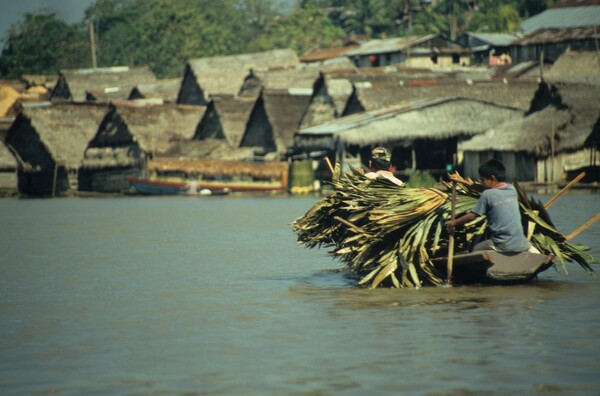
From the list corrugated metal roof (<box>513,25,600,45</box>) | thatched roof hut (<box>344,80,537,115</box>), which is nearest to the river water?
thatched roof hut (<box>344,80,537,115</box>)

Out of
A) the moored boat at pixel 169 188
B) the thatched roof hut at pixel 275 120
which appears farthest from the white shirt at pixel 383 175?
the thatched roof hut at pixel 275 120

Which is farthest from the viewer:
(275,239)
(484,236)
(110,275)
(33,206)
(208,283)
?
(33,206)

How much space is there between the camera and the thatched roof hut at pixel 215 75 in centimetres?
5384

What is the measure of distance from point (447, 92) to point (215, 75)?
1659 centimetres

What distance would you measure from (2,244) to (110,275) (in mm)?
6322

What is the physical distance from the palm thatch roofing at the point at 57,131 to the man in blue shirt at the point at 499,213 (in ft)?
119

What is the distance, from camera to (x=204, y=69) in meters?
54.3

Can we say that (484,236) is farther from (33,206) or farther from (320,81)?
(320,81)

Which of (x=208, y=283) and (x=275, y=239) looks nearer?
(x=208, y=283)

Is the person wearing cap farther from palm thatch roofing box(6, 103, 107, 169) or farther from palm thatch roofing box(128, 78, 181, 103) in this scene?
palm thatch roofing box(128, 78, 181, 103)

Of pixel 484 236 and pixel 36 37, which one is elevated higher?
pixel 36 37

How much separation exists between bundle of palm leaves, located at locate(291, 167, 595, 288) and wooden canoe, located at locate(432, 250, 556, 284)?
303 mm

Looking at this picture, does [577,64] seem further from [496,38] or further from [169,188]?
[169,188]

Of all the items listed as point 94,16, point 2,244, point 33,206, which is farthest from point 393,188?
point 94,16
